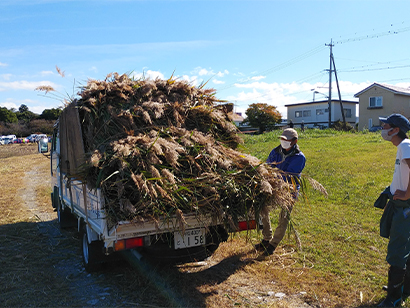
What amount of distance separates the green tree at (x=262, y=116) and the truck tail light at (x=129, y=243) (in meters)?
37.1

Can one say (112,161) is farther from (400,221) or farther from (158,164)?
(400,221)

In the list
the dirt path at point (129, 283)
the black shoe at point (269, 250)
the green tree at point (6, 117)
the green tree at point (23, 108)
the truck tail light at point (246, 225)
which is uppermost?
the green tree at point (23, 108)

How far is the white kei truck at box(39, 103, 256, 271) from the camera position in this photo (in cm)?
355

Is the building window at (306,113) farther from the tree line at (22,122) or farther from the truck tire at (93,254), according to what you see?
the truck tire at (93,254)

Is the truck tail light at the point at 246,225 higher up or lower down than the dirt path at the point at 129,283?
higher up

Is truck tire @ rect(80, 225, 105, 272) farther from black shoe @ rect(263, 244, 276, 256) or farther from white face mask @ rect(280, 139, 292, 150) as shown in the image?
white face mask @ rect(280, 139, 292, 150)

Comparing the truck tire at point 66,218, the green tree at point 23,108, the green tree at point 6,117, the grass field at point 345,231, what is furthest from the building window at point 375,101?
the green tree at point 23,108

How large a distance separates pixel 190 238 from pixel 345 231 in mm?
3207

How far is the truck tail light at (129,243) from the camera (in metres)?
3.58

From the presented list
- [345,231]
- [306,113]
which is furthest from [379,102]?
[345,231]

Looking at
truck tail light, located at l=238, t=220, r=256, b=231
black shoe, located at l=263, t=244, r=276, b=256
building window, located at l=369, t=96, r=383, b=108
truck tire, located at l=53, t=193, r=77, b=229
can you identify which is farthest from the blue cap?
building window, located at l=369, t=96, r=383, b=108

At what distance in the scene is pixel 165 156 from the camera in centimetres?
394

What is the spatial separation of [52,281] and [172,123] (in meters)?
2.65

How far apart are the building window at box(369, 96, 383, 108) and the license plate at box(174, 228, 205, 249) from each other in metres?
39.4
